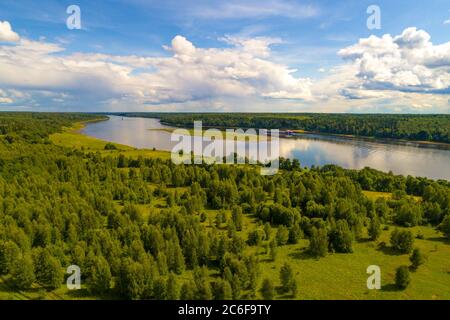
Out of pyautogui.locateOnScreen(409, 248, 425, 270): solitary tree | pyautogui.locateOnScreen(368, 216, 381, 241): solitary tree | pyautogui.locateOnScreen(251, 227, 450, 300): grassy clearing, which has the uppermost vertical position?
pyautogui.locateOnScreen(368, 216, 381, 241): solitary tree

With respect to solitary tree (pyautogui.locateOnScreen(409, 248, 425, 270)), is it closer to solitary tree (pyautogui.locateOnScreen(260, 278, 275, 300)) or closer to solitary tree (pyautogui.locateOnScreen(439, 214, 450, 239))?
solitary tree (pyautogui.locateOnScreen(439, 214, 450, 239))

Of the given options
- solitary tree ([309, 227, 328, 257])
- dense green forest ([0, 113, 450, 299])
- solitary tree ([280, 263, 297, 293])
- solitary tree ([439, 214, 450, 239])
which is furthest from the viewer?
solitary tree ([439, 214, 450, 239])

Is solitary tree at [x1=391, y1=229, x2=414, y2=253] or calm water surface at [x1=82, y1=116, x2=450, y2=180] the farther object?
calm water surface at [x1=82, y1=116, x2=450, y2=180]

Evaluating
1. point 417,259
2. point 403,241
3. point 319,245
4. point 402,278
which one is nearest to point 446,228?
point 403,241

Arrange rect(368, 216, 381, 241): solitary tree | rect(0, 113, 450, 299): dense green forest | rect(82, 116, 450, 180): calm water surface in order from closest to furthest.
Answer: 1. rect(0, 113, 450, 299): dense green forest
2. rect(368, 216, 381, 241): solitary tree
3. rect(82, 116, 450, 180): calm water surface

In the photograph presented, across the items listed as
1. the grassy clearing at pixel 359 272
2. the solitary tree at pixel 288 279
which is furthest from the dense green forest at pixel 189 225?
the grassy clearing at pixel 359 272

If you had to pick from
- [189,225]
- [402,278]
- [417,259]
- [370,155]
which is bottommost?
[402,278]

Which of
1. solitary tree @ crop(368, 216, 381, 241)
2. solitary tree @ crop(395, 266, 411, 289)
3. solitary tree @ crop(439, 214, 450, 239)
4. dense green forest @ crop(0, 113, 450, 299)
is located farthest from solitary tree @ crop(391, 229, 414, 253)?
solitary tree @ crop(395, 266, 411, 289)

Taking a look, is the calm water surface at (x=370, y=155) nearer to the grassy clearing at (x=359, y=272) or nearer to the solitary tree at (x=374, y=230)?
the solitary tree at (x=374, y=230)

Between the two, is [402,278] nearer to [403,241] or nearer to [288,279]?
[403,241]
